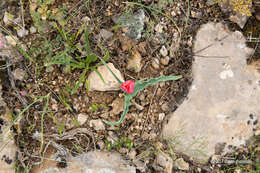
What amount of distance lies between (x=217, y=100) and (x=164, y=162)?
73 centimetres

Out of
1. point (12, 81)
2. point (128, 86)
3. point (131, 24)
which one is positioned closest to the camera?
point (128, 86)

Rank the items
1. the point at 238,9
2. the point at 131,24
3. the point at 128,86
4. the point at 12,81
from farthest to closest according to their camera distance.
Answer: the point at 238,9, the point at 131,24, the point at 12,81, the point at 128,86

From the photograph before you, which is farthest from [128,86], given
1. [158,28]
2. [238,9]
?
[238,9]

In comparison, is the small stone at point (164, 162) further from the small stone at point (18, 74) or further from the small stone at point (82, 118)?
the small stone at point (18, 74)

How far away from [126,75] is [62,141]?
2.47ft

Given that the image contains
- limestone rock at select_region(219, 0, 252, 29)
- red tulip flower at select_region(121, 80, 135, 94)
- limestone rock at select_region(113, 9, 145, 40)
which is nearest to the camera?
red tulip flower at select_region(121, 80, 135, 94)

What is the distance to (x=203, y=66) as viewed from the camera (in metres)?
2.17

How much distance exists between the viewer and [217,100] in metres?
2.15

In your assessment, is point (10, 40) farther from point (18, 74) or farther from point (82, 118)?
point (82, 118)

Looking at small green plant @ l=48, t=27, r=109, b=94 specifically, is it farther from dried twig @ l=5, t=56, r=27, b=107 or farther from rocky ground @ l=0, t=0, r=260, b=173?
dried twig @ l=5, t=56, r=27, b=107

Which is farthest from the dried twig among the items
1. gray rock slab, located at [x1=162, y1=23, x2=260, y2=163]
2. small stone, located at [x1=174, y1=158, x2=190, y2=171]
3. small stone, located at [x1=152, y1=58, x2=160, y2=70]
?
small stone, located at [x1=174, y1=158, x2=190, y2=171]

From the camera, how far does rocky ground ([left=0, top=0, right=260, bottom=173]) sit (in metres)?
1.91

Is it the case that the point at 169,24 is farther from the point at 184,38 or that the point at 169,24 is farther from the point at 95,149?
the point at 95,149

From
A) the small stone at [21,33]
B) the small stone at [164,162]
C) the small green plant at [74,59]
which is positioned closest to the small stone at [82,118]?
the small green plant at [74,59]
